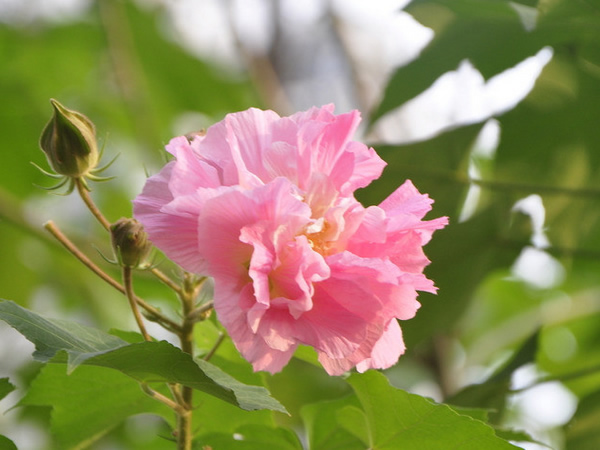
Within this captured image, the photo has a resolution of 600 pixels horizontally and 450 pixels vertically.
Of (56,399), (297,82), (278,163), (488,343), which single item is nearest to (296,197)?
(278,163)

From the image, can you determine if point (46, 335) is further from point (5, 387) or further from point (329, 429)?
point (329, 429)

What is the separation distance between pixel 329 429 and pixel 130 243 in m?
0.27

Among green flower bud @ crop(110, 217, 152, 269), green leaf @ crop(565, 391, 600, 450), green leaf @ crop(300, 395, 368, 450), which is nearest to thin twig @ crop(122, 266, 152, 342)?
green flower bud @ crop(110, 217, 152, 269)

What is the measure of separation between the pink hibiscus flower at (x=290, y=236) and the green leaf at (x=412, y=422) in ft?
0.14

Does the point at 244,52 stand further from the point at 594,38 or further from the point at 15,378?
the point at 594,38

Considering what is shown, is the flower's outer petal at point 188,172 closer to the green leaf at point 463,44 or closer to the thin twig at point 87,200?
the thin twig at point 87,200

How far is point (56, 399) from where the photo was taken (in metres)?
0.63

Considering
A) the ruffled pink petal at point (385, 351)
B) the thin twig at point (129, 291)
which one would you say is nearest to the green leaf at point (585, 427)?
the ruffled pink petal at point (385, 351)

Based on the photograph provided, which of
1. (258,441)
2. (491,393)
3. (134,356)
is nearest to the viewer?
(134,356)

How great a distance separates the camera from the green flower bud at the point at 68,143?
0.54 meters

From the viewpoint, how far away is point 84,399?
631 mm

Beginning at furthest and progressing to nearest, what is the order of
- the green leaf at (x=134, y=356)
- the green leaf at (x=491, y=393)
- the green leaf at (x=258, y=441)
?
the green leaf at (x=491, y=393)
the green leaf at (x=258, y=441)
the green leaf at (x=134, y=356)

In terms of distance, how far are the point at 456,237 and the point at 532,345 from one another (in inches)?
6.2

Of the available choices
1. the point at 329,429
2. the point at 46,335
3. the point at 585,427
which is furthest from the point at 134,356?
the point at 585,427
